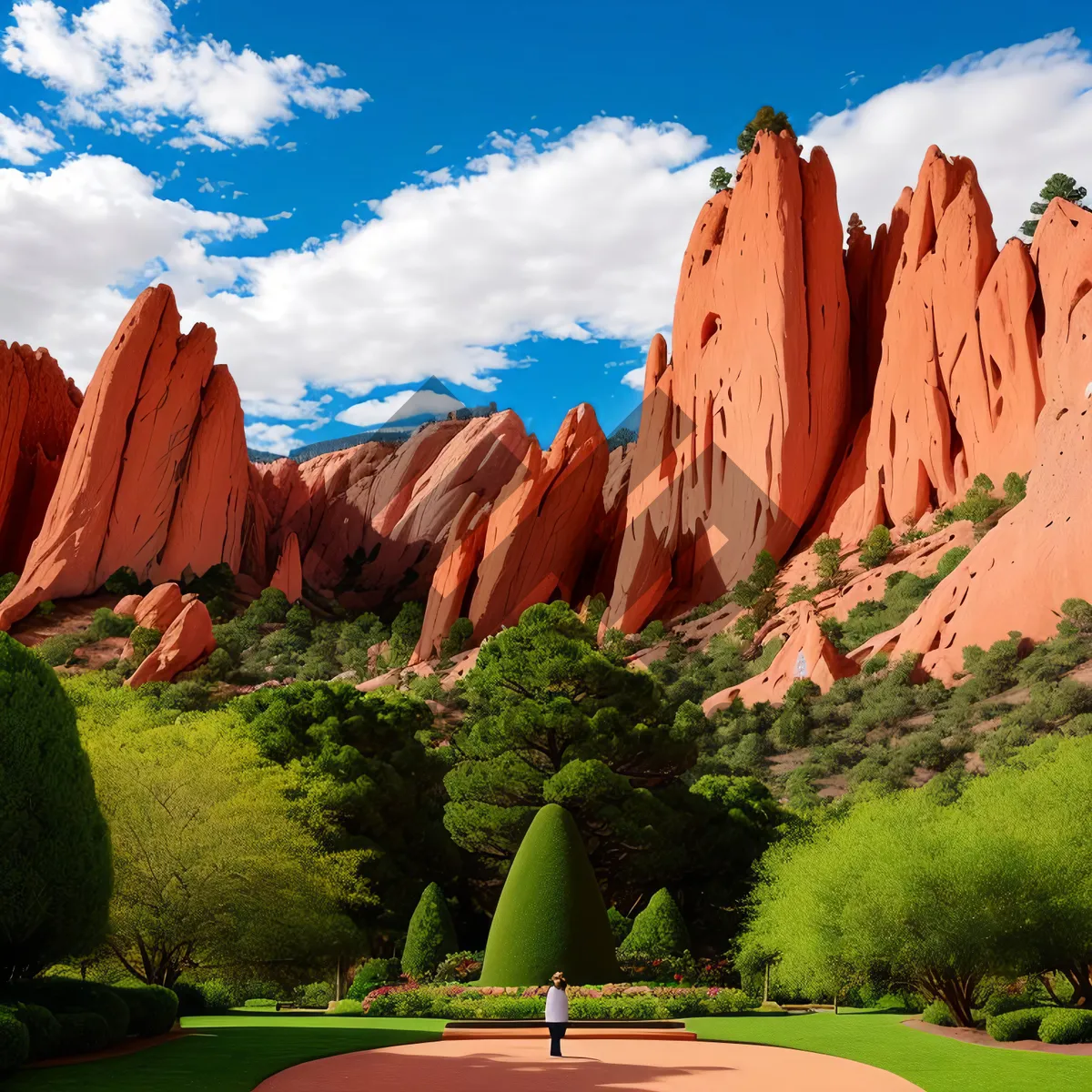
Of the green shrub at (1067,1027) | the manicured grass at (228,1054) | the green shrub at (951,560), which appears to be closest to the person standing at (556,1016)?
the manicured grass at (228,1054)

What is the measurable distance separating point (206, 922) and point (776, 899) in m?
12.9

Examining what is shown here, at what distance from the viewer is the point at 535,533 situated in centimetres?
7525

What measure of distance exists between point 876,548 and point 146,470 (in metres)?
52.1

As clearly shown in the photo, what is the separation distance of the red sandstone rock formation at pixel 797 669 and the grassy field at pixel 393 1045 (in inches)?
1075

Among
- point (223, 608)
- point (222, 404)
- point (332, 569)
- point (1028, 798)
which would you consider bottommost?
point (1028, 798)

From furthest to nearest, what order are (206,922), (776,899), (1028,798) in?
(776,899)
(1028,798)
(206,922)

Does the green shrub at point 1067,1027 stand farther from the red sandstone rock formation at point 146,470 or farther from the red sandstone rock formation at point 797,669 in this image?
the red sandstone rock formation at point 146,470

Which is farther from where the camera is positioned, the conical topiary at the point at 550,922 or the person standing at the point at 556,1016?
the conical topiary at the point at 550,922

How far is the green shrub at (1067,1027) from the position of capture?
1736cm

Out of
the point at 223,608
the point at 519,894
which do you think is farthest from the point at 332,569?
the point at 519,894

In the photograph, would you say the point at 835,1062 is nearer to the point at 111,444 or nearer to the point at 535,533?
the point at 535,533

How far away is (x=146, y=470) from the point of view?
79.6m

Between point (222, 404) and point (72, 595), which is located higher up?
point (222, 404)

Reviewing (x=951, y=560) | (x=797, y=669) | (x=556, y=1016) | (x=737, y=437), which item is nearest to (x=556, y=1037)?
(x=556, y=1016)
